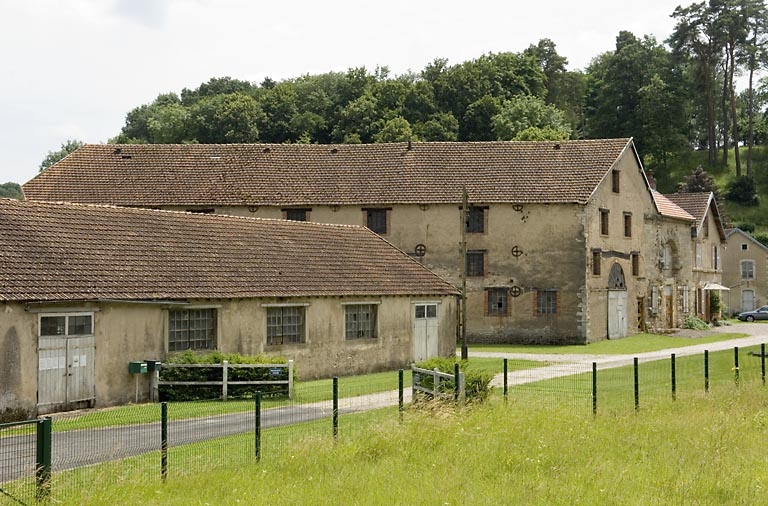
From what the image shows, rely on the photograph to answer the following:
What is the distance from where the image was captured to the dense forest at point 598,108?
84938mm

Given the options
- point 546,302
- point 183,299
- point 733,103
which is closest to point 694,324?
point 546,302

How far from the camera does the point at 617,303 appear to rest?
4978 cm

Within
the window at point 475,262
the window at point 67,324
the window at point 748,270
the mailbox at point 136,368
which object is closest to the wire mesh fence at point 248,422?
the mailbox at point 136,368

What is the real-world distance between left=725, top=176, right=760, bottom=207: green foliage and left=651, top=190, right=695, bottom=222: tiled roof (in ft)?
94.5

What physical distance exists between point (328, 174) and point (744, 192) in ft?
178

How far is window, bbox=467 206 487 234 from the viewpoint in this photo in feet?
156

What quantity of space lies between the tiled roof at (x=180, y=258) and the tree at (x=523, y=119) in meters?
43.9

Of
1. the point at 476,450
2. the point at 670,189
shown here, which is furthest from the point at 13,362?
the point at 670,189

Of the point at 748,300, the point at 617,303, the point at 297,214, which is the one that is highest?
the point at 297,214

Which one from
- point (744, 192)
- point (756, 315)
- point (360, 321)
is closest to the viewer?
point (360, 321)

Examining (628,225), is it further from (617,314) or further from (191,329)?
(191,329)

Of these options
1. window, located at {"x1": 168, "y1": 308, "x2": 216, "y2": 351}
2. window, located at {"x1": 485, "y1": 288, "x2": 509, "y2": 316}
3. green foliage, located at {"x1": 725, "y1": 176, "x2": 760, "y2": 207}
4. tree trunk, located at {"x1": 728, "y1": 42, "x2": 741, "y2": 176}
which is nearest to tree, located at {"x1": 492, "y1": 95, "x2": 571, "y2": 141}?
green foliage, located at {"x1": 725, "y1": 176, "x2": 760, "y2": 207}

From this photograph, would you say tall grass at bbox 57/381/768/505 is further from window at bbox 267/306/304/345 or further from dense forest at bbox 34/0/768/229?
dense forest at bbox 34/0/768/229

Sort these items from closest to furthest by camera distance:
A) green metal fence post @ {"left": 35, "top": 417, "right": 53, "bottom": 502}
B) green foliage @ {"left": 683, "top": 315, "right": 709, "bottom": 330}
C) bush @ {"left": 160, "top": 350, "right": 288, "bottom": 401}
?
green metal fence post @ {"left": 35, "top": 417, "right": 53, "bottom": 502} < bush @ {"left": 160, "top": 350, "right": 288, "bottom": 401} < green foliage @ {"left": 683, "top": 315, "right": 709, "bottom": 330}
